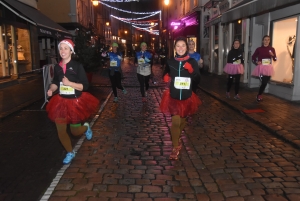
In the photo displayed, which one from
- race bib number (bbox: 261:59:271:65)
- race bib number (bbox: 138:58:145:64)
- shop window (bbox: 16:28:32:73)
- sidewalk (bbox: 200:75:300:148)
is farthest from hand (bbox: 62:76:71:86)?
shop window (bbox: 16:28:32:73)

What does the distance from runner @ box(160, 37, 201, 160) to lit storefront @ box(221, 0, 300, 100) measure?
460 centimetres

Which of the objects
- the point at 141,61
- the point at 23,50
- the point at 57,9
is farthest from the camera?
the point at 57,9

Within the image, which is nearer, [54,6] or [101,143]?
[101,143]

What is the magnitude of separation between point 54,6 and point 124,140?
25306 millimetres

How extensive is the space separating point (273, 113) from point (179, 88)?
3926mm

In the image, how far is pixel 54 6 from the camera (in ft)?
93.5

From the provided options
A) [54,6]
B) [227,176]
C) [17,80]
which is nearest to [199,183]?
[227,176]

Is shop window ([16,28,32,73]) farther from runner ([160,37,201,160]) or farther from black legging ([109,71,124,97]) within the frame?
runner ([160,37,201,160])

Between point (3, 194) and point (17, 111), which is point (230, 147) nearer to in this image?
point (3, 194)

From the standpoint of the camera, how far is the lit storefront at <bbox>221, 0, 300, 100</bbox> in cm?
950

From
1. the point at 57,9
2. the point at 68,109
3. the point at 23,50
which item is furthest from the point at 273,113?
the point at 57,9

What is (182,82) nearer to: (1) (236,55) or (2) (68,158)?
(2) (68,158)

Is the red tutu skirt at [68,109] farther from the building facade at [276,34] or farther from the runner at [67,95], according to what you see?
the building facade at [276,34]

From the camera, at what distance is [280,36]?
10953 millimetres
